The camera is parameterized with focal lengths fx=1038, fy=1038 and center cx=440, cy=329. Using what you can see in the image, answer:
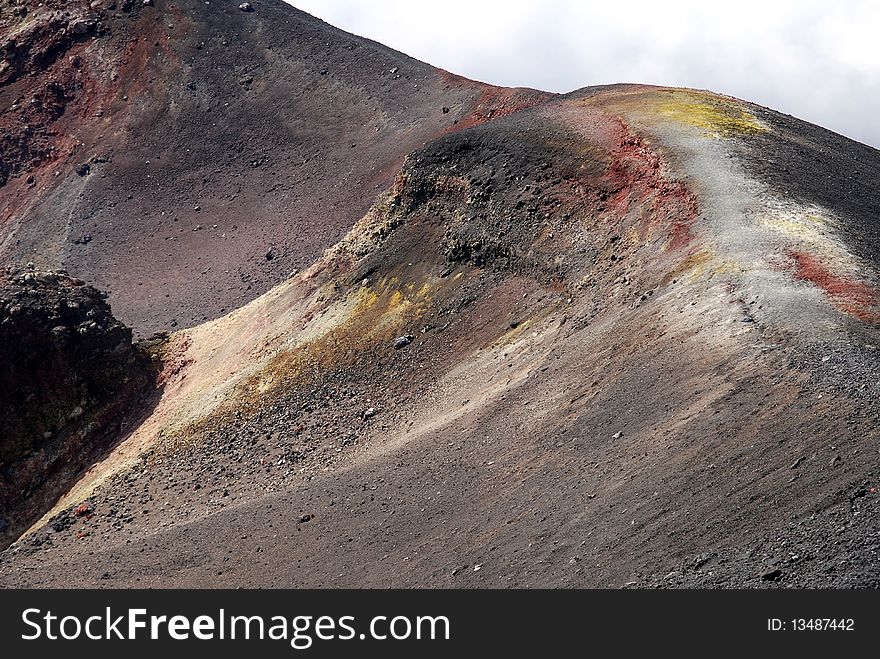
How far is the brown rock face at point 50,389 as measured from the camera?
3516 centimetres

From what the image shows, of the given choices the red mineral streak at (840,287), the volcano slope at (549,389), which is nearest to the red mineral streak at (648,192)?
the volcano slope at (549,389)

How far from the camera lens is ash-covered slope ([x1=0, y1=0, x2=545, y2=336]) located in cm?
5325

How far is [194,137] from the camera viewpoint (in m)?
64.2

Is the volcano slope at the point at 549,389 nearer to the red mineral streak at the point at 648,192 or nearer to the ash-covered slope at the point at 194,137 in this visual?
Answer: the red mineral streak at the point at 648,192

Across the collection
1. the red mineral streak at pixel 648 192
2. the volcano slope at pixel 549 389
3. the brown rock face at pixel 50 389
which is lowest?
the brown rock face at pixel 50 389

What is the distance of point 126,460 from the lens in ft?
109

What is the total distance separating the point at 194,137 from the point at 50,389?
3084 cm

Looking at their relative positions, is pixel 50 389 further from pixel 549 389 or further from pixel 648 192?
pixel 648 192

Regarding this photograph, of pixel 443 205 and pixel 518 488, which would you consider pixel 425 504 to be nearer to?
pixel 518 488

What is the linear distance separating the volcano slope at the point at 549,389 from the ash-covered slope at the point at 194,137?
37.1 feet

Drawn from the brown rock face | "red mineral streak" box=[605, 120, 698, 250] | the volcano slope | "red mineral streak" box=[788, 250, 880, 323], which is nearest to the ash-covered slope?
the brown rock face

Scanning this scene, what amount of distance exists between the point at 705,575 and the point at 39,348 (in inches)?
1086

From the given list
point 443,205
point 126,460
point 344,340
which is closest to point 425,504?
point 344,340

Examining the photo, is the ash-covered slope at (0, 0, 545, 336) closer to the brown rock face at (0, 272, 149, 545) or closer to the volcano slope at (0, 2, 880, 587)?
the brown rock face at (0, 272, 149, 545)
